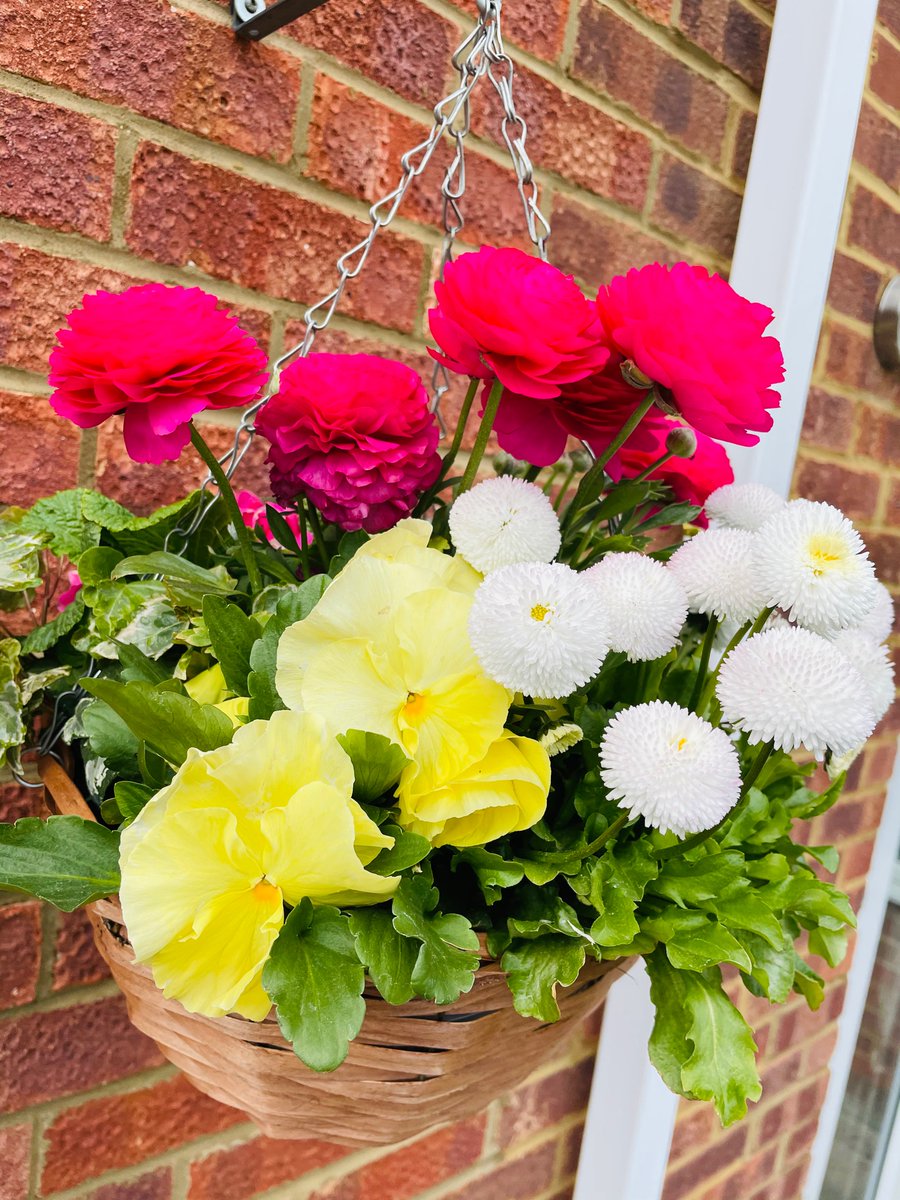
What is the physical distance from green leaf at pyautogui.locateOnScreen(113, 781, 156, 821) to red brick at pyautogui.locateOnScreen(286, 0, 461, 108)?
55cm

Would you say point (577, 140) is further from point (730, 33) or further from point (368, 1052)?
point (368, 1052)

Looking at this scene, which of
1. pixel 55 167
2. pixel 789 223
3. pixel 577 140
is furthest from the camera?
pixel 789 223

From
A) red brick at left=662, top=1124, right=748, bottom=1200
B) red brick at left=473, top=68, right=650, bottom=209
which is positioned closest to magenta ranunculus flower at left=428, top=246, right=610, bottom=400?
red brick at left=473, top=68, right=650, bottom=209

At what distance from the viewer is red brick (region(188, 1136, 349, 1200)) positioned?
2.55ft

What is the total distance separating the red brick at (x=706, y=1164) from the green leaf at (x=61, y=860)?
109 centimetres

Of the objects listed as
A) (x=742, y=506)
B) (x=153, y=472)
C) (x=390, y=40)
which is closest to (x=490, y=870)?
(x=742, y=506)

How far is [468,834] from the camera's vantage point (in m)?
0.39

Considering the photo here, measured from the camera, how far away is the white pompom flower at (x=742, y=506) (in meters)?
0.51

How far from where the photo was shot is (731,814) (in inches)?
15.7

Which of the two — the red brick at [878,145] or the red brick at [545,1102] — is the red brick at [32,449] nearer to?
the red brick at [545,1102]

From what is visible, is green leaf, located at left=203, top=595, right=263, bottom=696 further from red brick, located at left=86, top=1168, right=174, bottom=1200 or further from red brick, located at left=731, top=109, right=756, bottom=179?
red brick, located at left=731, top=109, right=756, bottom=179

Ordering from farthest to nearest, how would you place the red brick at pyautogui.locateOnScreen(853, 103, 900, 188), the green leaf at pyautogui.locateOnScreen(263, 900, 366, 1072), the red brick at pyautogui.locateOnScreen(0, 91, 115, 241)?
the red brick at pyautogui.locateOnScreen(853, 103, 900, 188)
the red brick at pyautogui.locateOnScreen(0, 91, 115, 241)
the green leaf at pyautogui.locateOnScreen(263, 900, 366, 1072)

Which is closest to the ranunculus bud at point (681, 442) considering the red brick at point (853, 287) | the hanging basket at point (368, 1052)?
the hanging basket at point (368, 1052)

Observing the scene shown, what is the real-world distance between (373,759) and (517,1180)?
2.99 ft
